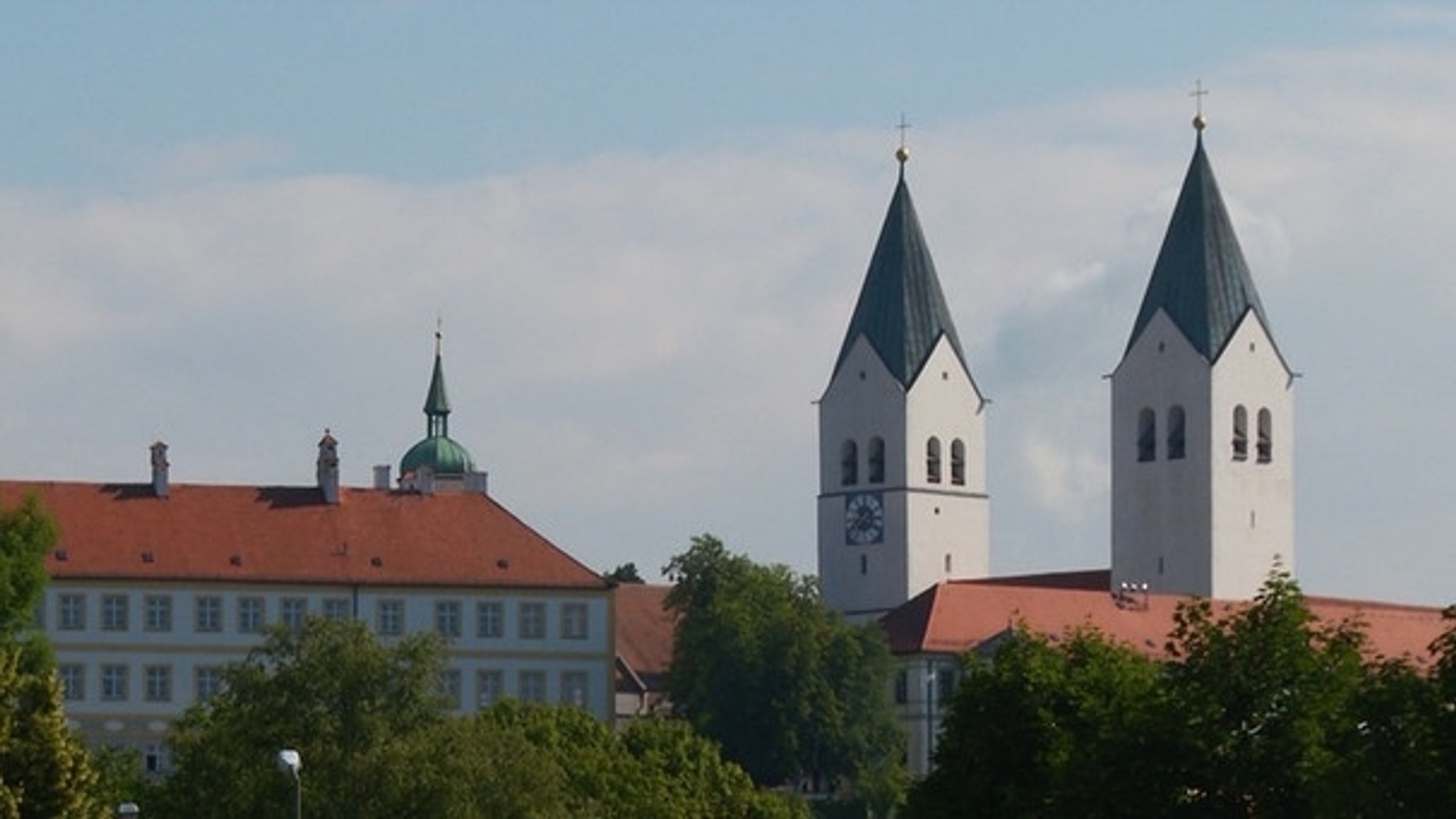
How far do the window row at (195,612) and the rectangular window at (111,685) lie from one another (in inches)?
43.5

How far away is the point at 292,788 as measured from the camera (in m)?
70.8

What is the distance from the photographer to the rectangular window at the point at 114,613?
125 m

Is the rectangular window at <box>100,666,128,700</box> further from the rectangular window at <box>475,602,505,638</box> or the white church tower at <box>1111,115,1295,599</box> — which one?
the white church tower at <box>1111,115,1295,599</box>

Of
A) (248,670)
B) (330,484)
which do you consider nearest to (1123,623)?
(330,484)

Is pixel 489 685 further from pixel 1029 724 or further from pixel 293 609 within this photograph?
pixel 1029 724

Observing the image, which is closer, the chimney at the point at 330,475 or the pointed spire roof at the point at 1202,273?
the chimney at the point at 330,475

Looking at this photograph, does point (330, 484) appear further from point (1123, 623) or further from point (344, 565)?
point (1123, 623)

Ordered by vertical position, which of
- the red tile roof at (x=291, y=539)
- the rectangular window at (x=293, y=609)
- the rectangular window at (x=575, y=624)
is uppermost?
the red tile roof at (x=291, y=539)

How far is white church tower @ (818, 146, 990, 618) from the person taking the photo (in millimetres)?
166875

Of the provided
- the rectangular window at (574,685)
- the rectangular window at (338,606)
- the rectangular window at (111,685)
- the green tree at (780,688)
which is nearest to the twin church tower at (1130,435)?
the green tree at (780,688)

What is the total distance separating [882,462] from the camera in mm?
168625

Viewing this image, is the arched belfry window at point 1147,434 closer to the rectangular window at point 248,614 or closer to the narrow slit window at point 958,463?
the narrow slit window at point 958,463

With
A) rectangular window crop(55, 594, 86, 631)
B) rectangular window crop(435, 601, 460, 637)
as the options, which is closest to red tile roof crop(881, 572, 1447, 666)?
rectangular window crop(435, 601, 460, 637)

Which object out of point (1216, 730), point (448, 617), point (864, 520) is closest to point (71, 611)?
point (448, 617)
